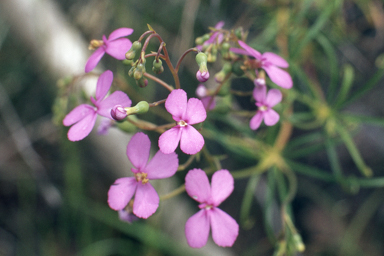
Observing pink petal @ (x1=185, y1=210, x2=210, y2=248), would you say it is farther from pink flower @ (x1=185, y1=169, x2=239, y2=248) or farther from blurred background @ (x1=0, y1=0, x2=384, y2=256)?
blurred background @ (x1=0, y1=0, x2=384, y2=256)

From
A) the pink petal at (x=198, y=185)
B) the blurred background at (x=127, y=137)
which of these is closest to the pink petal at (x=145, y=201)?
the pink petal at (x=198, y=185)

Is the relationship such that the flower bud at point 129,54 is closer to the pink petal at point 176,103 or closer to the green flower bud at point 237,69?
the pink petal at point 176,103

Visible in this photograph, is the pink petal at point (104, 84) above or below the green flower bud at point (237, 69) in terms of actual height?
below

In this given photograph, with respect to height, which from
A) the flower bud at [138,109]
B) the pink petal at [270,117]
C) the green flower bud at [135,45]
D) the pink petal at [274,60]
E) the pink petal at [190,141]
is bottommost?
the pink petal at [190,141]

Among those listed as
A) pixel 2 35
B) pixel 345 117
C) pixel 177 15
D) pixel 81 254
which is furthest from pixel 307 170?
pixel 2 35

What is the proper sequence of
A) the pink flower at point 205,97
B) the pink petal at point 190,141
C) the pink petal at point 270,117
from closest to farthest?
the pink petal at point 190,141 < the pink petal at point 270,117 < the pink flower at point 205,97

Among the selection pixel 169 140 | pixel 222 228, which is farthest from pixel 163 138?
pixel 222 228

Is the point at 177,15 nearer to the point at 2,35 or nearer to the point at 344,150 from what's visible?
the point at 2,35

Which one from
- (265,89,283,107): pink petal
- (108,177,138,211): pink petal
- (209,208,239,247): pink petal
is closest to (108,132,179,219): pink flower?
(108,177,138,211): pink petal
